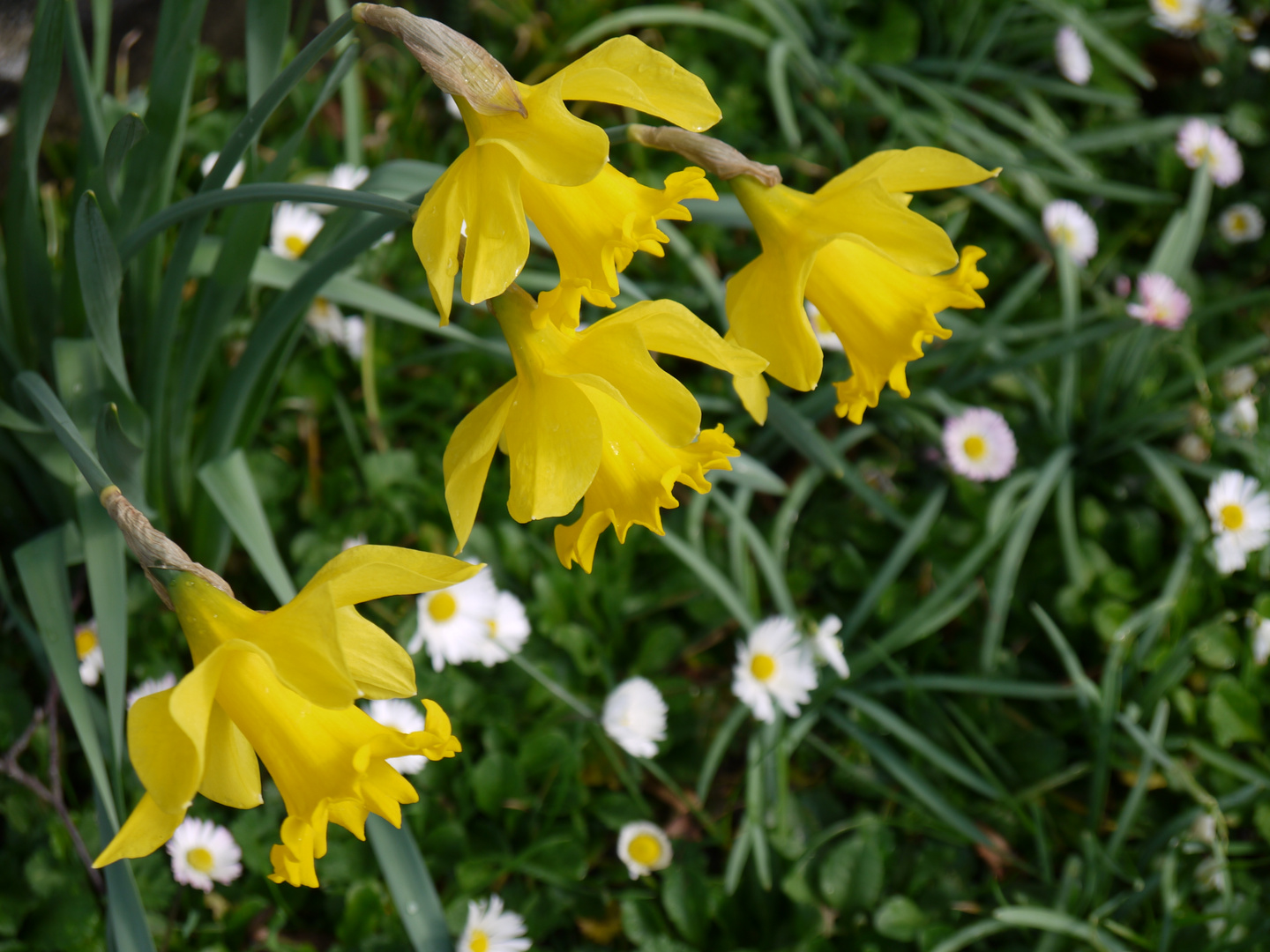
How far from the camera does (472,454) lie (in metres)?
0.82

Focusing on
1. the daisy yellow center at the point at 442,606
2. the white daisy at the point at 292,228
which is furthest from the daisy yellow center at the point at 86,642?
the white daisy at the point at 292,228

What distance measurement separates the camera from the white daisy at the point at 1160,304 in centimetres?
194

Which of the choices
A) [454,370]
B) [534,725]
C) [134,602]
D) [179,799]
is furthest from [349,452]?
[179,799]

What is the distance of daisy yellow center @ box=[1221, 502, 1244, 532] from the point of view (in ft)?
6.08

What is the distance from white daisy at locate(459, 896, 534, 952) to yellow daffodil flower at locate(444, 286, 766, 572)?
80 centimetres

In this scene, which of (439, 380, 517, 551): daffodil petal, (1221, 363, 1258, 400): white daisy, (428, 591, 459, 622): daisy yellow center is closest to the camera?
(439, 380, 517, 551): daffodil petal

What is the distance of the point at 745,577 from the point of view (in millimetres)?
1802

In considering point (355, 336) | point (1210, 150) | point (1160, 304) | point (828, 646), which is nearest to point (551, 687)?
point (828, 646)

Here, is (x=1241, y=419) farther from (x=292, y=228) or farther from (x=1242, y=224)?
(x=292, y=228)

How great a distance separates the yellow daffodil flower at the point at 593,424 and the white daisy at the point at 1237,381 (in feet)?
5.94

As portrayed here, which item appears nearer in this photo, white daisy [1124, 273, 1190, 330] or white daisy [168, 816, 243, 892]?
white daisy [168, 816, 243, 892]

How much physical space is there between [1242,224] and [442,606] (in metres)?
2.35

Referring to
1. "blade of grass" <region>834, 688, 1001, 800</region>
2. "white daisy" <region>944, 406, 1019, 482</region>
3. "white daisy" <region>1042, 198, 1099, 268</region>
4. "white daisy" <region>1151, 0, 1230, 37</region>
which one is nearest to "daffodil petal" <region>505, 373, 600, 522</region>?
"blade of grass" <region>834, 688, 1001, 800</region>

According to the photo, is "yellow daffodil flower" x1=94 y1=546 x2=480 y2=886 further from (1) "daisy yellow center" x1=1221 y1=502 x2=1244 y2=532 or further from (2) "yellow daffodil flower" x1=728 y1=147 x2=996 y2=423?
(1) "daisy yellow center" x1=1221 y1=502 x2=1244 y2=532
